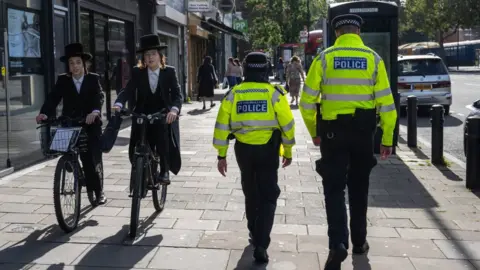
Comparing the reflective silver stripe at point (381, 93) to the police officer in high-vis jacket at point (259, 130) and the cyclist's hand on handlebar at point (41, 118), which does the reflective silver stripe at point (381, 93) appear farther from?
the cyclist's hand on handlebar at point (41, 118)

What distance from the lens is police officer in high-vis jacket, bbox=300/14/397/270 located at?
4797mm

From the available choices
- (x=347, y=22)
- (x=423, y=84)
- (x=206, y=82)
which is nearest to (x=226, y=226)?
(x=347, y=22)

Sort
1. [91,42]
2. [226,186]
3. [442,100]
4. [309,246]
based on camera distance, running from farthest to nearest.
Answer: [442,100], [91,42], [226,186], [309,246]

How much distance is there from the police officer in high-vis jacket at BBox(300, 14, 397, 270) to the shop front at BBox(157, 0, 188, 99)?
14.1 m

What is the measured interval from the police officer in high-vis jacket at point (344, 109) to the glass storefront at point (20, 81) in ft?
17.4

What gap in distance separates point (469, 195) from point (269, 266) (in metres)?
3.58

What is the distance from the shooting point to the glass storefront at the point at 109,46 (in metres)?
12.8

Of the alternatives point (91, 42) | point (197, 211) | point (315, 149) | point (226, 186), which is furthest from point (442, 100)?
point (197, 211)

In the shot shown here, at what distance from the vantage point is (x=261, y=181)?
16.4 ft

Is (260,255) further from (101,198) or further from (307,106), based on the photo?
(101,198)

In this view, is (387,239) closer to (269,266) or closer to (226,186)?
(269,266)

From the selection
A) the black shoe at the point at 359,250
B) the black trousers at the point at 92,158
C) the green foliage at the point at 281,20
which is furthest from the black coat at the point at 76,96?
the green foliage at the point at 281,20

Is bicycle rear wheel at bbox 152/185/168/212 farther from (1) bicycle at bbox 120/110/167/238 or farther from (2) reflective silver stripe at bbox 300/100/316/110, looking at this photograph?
(2) reflective silver stripe at bbox 300/100/316/110

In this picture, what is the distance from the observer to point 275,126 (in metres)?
4.93
